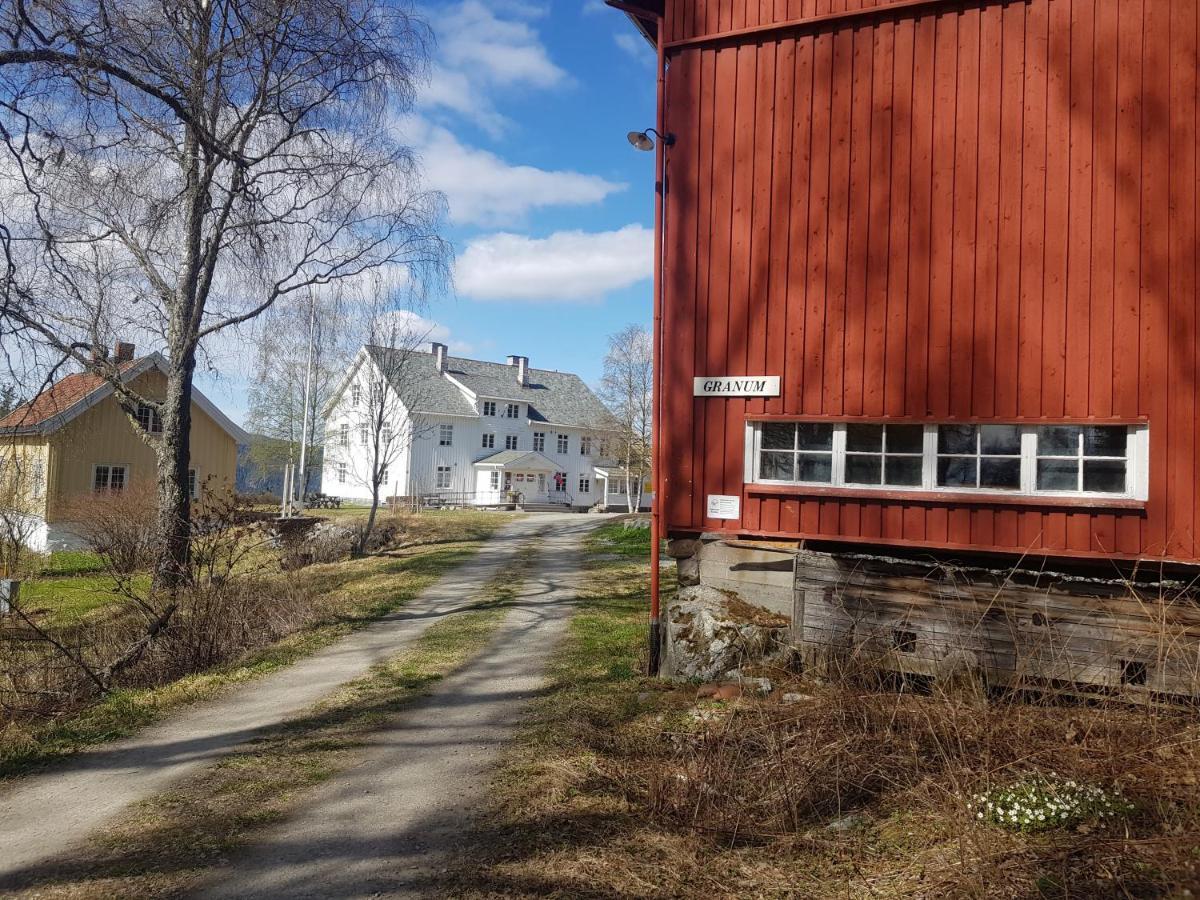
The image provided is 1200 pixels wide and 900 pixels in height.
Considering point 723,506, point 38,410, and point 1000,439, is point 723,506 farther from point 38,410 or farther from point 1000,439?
point 38,410

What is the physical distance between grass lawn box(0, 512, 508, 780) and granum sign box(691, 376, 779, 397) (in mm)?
5362

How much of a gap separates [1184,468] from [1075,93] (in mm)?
3331

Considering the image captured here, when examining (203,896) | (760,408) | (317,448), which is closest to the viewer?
(203,896)

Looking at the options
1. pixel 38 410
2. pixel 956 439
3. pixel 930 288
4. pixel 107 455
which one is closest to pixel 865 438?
pixel 956 439

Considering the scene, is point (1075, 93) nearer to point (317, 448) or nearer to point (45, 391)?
point (45, 391)

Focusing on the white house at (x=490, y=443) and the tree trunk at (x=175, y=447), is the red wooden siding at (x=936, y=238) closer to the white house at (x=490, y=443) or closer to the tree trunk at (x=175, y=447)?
the tree trunk at (x=175, y=447)

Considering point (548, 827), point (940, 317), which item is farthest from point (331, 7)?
point (548, 827)

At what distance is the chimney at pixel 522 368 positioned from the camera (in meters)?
48.1

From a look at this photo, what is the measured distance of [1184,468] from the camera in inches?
246

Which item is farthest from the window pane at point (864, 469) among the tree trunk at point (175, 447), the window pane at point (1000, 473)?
the tree trunk at point (175, 447)

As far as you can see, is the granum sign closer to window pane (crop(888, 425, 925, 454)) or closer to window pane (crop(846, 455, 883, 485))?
window pane (crop(846, 455, 883, 485))

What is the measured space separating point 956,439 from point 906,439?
16.3 inches

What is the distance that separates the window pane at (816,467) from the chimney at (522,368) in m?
41.2

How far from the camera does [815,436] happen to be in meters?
7.44
